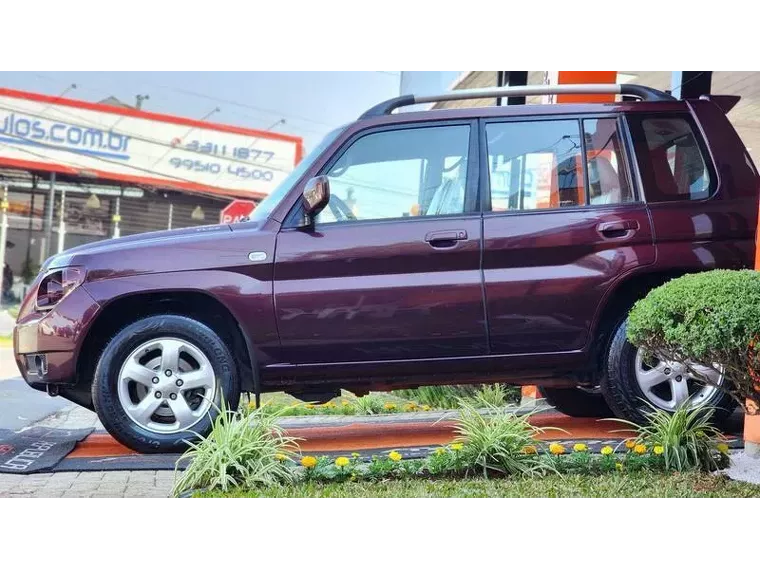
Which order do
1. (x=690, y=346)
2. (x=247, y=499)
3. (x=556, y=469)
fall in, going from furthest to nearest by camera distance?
1. (x=556, y=469)
2. (x=247, y=499)
3. (x=690, y=346)

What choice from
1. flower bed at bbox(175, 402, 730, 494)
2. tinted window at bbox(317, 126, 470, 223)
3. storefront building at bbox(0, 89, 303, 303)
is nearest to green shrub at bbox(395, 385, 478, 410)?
flower bed at bbox(175, 402, 730, 494)

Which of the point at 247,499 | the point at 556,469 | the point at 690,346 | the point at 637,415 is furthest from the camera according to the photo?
the point at 637,415

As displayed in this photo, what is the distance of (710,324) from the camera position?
284 cm

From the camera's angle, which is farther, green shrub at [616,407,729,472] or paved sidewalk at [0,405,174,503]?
green shrub at [616,407,729,472]

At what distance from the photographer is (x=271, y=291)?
3510 mm

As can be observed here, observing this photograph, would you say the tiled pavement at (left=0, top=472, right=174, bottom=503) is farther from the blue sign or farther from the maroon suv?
the blue sign

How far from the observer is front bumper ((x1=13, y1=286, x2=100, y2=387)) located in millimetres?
3445

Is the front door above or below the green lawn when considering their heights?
above

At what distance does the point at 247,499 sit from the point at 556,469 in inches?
49.6

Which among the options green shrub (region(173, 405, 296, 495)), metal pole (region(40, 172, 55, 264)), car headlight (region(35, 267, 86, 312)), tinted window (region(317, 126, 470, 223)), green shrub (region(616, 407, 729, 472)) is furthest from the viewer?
metal pole (region(40, 172, 55, 264))

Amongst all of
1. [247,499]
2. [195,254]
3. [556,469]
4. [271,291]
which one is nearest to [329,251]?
[271,291]

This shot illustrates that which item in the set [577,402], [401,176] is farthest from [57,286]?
[577,402]

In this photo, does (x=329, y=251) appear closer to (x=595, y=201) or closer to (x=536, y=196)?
(x=536, y=196)
